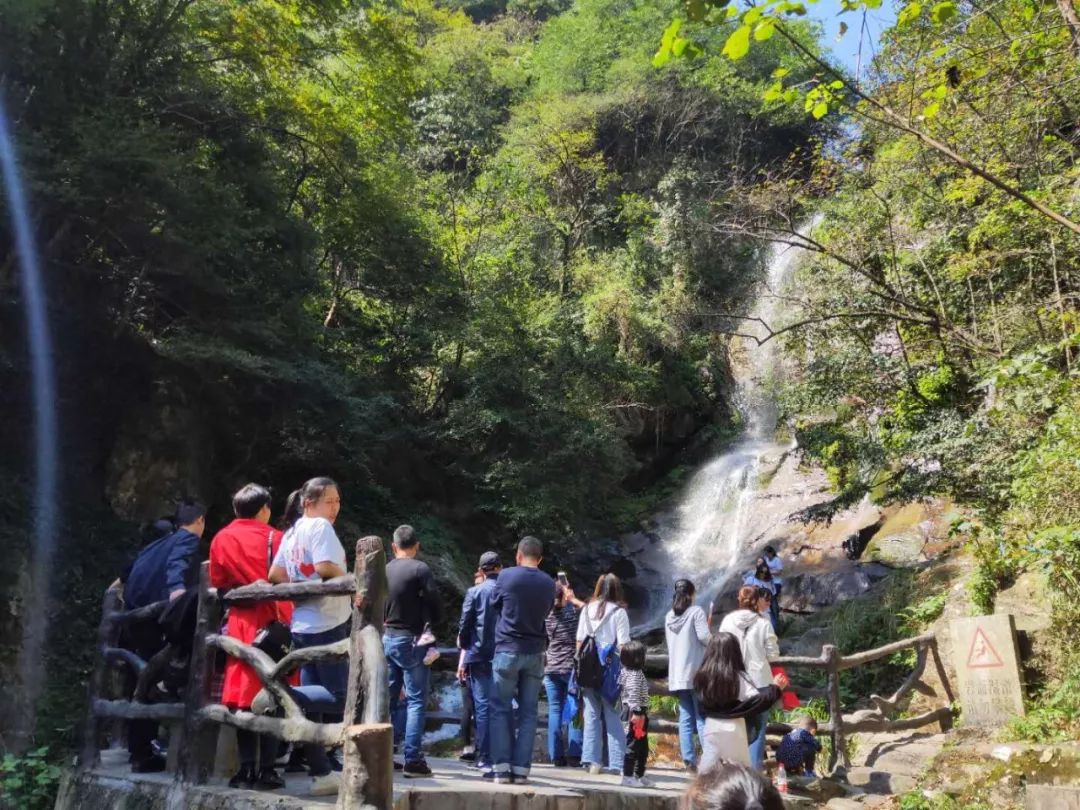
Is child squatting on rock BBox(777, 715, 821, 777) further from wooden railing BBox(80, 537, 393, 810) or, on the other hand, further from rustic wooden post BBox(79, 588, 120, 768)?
rustic wooden post BBox(79, 588, 120, 768)

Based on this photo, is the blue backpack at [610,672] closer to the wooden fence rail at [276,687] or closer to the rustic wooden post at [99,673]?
the wooden fence rail at [276,687]

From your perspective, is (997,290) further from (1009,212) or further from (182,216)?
(182,216)

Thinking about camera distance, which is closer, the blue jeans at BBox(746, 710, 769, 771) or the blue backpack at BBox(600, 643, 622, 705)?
the blue jeans at BBox(746, 710, 769, 771)

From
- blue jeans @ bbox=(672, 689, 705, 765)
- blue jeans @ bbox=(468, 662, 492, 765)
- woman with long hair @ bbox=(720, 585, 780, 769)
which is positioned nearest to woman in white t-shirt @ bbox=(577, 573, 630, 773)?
blue jeans @ bbox=(672, 689, 705, 765)

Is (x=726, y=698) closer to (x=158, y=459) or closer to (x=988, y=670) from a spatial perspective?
(x=988, y=670)

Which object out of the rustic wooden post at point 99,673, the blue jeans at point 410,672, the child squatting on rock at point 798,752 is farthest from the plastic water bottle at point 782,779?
the rustic wooden post at point 99,673

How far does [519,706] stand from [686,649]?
1.69m

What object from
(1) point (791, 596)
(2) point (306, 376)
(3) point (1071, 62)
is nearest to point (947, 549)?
(1) point (791, 596)

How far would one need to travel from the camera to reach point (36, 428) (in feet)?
38.3

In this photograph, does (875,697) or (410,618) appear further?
(875,697)

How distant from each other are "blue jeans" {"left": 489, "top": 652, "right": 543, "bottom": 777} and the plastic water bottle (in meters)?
3.04

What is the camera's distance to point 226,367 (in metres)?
12.7

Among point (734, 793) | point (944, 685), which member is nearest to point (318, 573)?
point (734, 793)

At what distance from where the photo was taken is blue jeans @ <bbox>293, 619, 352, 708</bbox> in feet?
15.3
